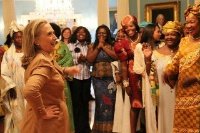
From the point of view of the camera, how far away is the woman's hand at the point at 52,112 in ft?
7.29

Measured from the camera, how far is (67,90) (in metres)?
4.77

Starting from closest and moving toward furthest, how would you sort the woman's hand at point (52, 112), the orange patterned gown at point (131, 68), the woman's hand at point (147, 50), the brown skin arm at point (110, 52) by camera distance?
1. the woman's hand at point (52, 112)
2. the woman's hand at point (147, 50)
3. the orange patterned gown at point (131, 68)
4. the brown skin arm at point (110, 52)

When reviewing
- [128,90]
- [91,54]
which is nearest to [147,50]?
[128,90]

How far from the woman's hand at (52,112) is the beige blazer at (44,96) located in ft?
0.09

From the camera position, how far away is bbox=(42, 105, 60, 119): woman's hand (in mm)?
2222

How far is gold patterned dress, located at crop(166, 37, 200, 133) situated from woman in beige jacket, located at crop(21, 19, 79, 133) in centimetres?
99

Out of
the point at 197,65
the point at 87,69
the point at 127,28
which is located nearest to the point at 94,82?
the point at 87,69

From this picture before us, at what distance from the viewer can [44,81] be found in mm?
2150

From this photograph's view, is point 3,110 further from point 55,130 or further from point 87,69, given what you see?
point 55,130

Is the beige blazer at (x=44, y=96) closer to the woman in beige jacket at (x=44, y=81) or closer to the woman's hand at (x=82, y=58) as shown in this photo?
the woman in beige jacket at (x=44, y=81)

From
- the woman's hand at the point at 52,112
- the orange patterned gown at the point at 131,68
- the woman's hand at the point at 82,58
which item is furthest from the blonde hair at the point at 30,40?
the woman's hand at the point at 82,58

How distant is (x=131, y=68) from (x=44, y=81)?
214 centimetres

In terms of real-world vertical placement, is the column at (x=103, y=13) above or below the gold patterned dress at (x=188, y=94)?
above

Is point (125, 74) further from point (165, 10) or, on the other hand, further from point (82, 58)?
point (165, 10)
